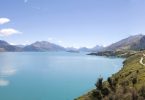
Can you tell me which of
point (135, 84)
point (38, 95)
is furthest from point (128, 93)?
point (38, 95)

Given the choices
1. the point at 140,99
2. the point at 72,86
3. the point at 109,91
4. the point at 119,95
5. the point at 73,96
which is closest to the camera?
the point at 140,99

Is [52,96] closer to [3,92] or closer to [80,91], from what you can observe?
[80,91]

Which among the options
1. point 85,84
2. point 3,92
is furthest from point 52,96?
point 85,84

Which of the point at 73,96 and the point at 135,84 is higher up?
the point at 135,84

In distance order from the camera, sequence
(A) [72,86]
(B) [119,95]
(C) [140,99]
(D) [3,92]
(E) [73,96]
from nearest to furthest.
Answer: (C) [140,99] → (B) [119,95] → (E) [73,96] → (D) [3,92] → (A) [72,86]

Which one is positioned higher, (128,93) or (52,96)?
(128,93)

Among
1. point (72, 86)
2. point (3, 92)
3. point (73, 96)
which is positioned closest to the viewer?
point (73, 96)

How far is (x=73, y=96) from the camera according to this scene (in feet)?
348

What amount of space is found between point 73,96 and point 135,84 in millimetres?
29487

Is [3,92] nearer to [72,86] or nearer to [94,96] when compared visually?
[72,86]

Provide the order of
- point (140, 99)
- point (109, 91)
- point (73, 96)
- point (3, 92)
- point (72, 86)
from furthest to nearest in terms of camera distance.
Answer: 1. point (72, 86)
2. point (3, 92)
3. point (73, 96)
4. point (109, 91)
5. point (140, 99)

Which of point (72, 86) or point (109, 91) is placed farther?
point (72, 86)

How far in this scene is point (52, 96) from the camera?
107 meters

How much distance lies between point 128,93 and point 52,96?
47.9m
